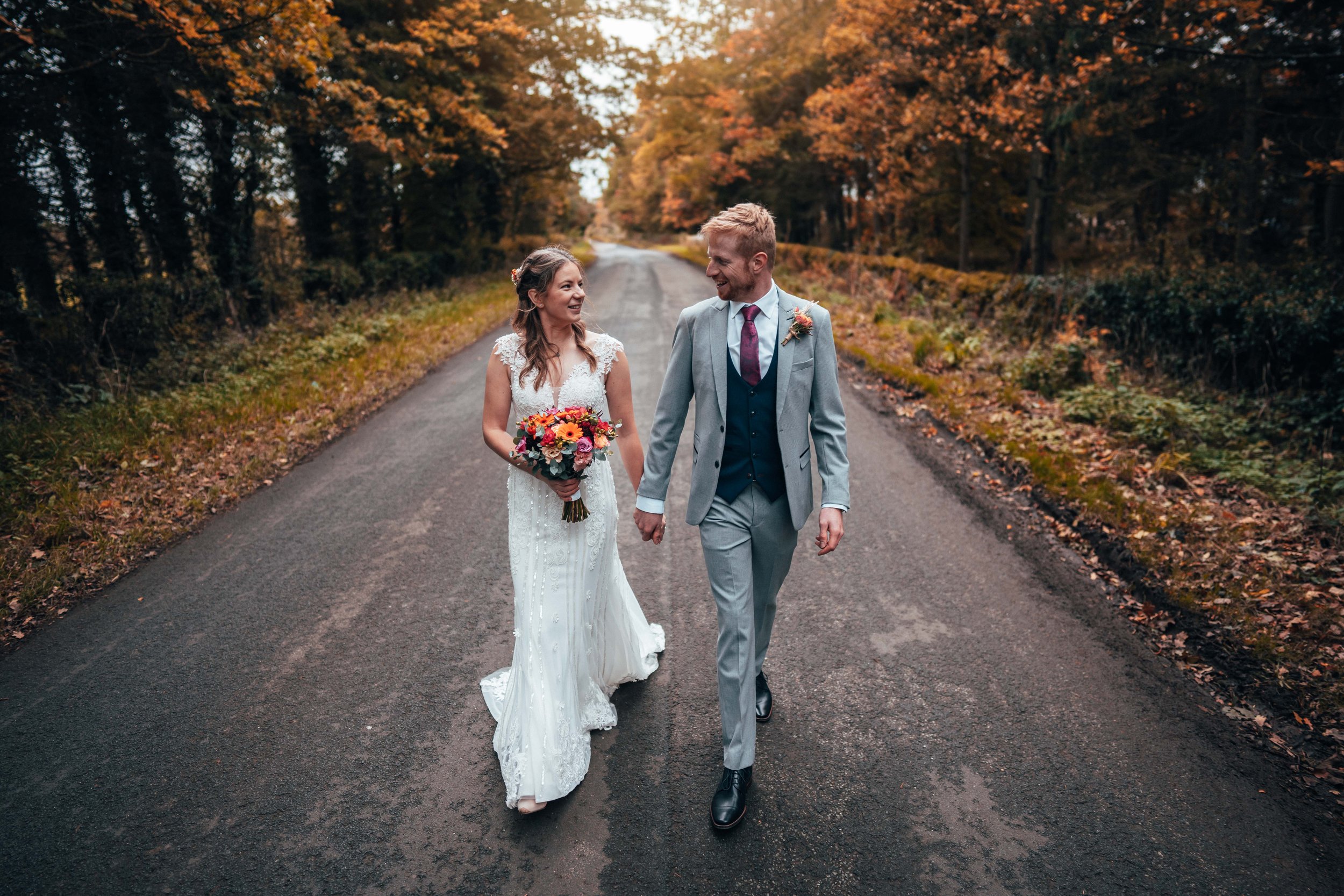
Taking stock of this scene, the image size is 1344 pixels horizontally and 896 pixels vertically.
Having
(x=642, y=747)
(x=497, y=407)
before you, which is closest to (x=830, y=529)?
(x=642, y=747)

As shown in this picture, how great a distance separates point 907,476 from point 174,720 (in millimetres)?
5762

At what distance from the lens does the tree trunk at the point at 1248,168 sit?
1414 cm

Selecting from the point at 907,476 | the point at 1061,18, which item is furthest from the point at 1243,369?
the point at 1061,18

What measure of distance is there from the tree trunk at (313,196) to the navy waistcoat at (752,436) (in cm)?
1623

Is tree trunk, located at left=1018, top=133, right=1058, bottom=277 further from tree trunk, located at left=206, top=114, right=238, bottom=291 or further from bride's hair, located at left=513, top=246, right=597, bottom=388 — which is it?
tree trunk, located at left=206, top=114, right=238, bottom=291

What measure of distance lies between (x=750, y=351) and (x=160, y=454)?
262 inches

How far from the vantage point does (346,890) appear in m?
2.53

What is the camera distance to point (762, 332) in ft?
9.39

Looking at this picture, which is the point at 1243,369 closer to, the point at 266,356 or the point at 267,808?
the point at 267,808

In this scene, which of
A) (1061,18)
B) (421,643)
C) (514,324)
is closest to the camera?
(514,324)

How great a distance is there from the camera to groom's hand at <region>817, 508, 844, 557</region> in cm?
283

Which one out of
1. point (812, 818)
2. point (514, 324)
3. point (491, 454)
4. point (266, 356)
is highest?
point (514, 324)

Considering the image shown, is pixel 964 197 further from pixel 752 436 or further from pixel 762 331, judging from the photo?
pixel 752 436

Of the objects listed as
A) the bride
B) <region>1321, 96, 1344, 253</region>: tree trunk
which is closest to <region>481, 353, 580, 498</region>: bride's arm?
the bride
